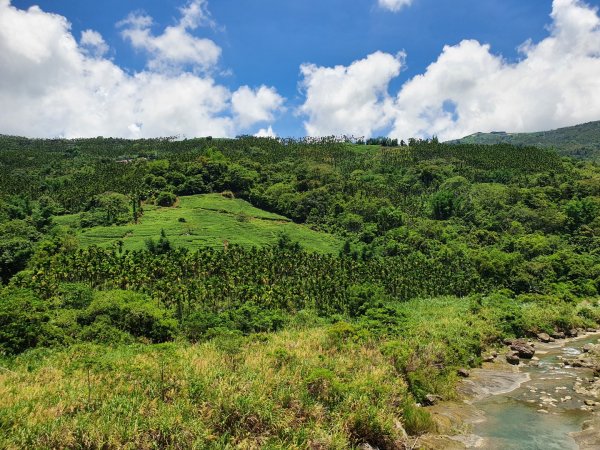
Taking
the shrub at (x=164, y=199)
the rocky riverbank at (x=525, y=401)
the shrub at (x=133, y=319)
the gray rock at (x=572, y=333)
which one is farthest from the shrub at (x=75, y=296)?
the shrub at (x=164, y=199)

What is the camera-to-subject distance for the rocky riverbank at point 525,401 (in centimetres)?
2473

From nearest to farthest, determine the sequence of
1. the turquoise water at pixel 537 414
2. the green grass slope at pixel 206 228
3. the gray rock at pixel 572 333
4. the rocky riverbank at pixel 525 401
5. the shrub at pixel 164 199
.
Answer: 1. the turquoise water at pixel 537 414
2. the rocky riverbank at pixel 525 401
3. the gray rock at pixel 572 333
4. the green grass slope at pixel 206 228
5. the shrub at pixel 164 199

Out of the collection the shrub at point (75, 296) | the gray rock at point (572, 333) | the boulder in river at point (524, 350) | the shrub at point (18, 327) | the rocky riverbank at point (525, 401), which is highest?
the shrub at point (18, 327)

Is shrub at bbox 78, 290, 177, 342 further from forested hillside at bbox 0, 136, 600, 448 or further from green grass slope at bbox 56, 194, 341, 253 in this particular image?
green grass slope at bbox 56, 194, 341, 253

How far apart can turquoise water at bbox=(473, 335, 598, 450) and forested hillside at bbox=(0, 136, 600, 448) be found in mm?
3932

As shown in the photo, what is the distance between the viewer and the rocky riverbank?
81.1ft

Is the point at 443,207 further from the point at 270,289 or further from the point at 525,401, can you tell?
the point at 525,401

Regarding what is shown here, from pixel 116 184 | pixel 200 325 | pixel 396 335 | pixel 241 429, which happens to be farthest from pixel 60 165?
pixel 241 429

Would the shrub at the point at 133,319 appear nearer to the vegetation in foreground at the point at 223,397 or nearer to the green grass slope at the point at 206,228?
the vegetation in foreground at the point at 223,397

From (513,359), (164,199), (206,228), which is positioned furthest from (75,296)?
(164,199)

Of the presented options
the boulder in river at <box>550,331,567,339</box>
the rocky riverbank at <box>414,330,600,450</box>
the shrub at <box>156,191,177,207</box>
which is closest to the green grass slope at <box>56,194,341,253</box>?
the shrub at <box>156,191,177,207</box>

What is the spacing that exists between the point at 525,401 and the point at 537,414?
9.26 ft

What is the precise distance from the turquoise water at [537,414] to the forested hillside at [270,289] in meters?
3.93

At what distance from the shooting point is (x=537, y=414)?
94.0 feet
